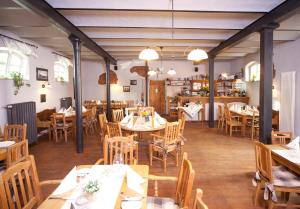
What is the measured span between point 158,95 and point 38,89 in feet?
21.0

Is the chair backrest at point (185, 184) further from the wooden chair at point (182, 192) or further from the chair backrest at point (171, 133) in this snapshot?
the chair backrest at point (171, 133)

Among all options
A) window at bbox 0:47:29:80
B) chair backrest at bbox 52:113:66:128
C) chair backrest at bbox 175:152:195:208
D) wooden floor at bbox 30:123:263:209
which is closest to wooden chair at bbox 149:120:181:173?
wooden floor at bbox 30:123:263:209

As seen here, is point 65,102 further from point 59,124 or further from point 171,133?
point 171,133

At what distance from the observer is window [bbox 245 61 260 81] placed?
8863 millimetres

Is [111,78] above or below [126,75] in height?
below

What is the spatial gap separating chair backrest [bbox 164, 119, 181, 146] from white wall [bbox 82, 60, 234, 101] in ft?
25.1

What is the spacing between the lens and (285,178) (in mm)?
2742

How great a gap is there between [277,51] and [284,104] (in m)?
1.87

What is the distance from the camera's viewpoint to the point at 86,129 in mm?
7551

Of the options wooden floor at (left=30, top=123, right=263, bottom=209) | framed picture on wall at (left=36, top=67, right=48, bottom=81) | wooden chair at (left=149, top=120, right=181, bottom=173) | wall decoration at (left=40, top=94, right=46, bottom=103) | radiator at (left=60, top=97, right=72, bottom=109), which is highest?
framed picture on wall at (left=36, top=67, right=48, bottom=81)

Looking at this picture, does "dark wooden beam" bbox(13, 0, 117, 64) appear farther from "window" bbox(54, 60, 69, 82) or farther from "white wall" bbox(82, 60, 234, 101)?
"white wall" bbox(82, 60, 234, 101)

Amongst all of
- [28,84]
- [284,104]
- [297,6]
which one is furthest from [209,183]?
[28,84]

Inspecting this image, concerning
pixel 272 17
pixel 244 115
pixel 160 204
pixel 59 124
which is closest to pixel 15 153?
pixel 160 204

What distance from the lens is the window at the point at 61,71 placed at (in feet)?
27.8
